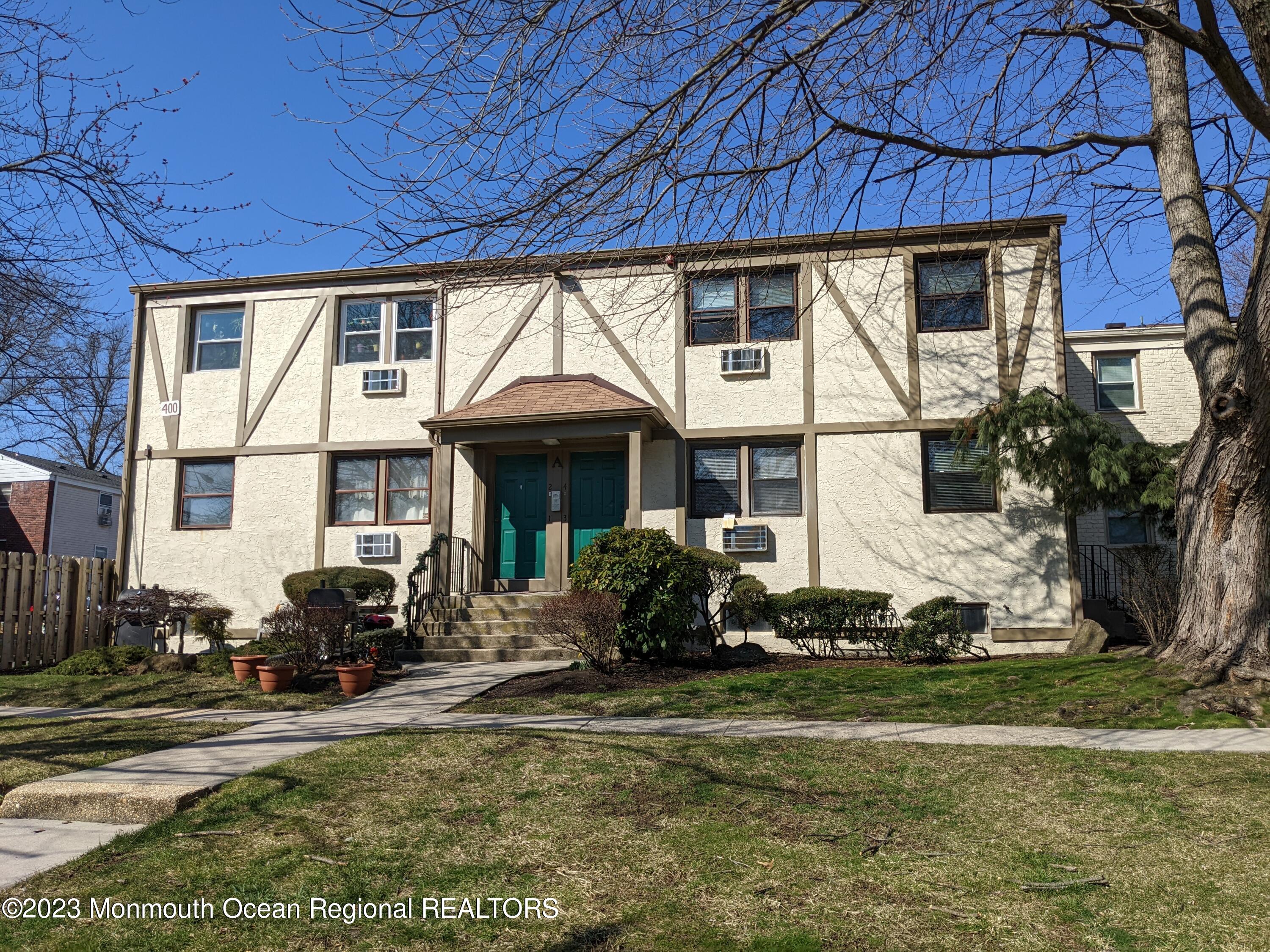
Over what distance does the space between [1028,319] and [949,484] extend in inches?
109

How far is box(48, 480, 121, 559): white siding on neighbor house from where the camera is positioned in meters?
27.0

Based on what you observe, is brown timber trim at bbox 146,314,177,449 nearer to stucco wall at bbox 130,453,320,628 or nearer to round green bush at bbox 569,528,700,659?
stucco wall at bbox 130,453,320,628

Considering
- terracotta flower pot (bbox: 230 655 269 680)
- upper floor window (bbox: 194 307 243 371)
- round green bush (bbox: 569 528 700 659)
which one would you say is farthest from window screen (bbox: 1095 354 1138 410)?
upper floor window (bbox: 194 307 243 371)

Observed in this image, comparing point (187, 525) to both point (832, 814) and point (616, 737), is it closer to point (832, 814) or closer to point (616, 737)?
point (616, 737)

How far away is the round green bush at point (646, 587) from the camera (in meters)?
10.5

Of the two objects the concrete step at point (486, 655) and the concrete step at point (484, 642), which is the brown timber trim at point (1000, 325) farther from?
the concrete step at point (484, 642)

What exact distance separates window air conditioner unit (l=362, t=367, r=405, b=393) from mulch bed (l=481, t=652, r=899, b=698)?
704 cm

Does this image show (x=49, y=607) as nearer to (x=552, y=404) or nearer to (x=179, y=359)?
(x=179, y=359)

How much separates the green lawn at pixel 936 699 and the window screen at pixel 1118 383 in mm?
10052

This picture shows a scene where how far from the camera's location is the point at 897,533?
543 inches

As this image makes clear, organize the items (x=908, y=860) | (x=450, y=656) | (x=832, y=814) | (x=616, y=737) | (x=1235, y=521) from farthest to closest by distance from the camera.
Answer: (x=450, y=656), (x=1235, y=521), (x=616, y=737), (x=832, y=814), (x=908, y=860)

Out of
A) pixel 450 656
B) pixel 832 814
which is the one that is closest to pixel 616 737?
pixel 832 814

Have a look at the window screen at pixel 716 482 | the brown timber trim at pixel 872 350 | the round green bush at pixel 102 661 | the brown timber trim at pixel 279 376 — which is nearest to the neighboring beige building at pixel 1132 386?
the brown timber trim at pixel 872 350

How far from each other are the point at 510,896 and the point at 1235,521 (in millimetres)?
8127
